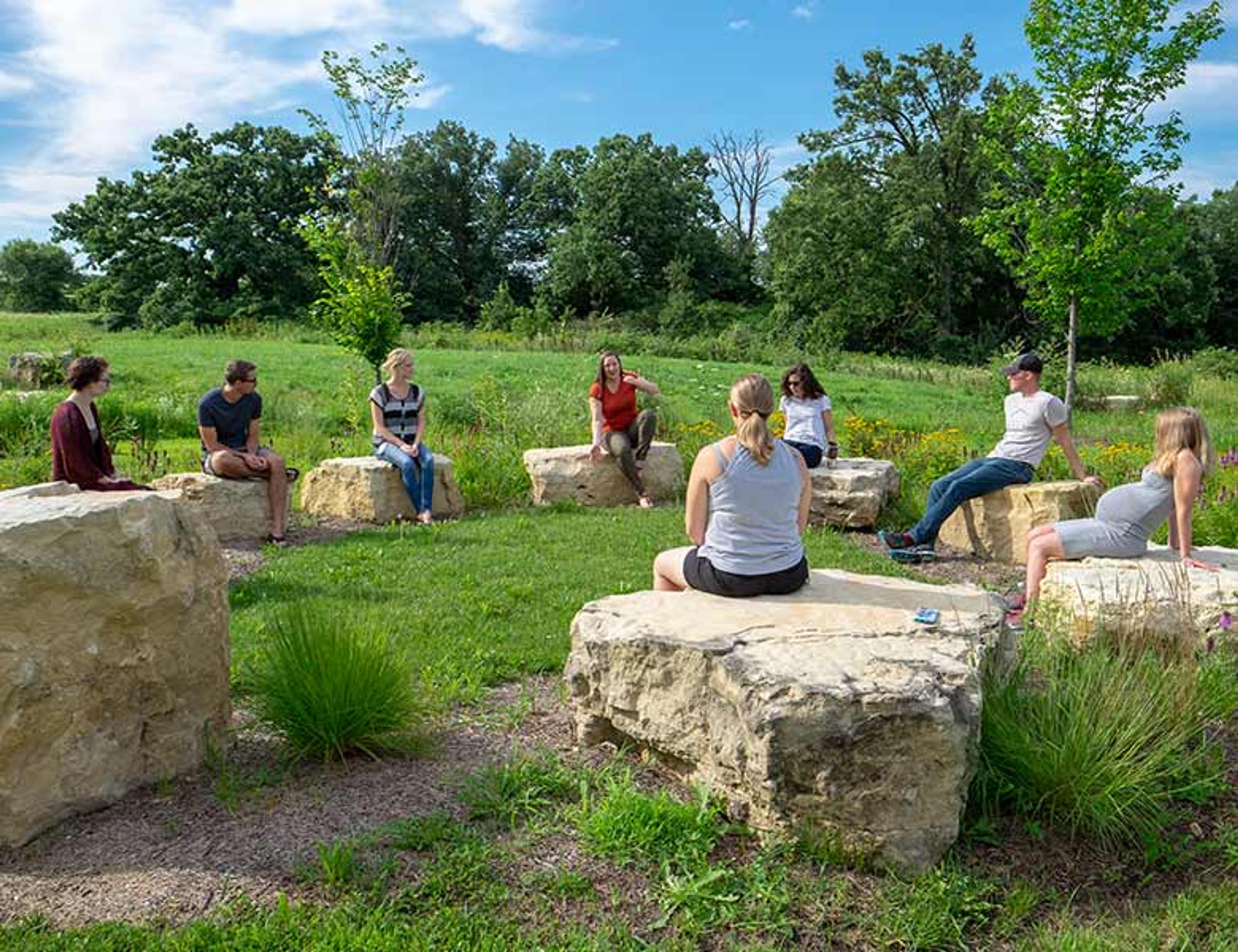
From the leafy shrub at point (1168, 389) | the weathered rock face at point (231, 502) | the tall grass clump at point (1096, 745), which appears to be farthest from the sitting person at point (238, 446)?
the leafy shrub at point (1168, 389)

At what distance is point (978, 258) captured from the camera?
137 feet

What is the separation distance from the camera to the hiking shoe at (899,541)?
8.11 m

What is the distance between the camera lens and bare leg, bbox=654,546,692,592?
15.1ft

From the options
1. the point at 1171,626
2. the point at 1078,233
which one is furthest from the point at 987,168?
the point at 1171,626

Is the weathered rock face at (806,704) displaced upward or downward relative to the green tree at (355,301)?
downward

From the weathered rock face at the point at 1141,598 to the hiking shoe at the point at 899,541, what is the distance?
8.82 feet

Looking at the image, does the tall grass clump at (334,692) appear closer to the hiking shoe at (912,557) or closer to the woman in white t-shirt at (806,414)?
the hiking shoe at (912,557)

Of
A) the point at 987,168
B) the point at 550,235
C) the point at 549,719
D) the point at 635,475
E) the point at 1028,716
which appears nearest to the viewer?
the point at 1028,716

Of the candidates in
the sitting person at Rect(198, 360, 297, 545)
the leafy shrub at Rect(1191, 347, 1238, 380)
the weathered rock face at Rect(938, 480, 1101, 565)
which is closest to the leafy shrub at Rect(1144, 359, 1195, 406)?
the leafy shrub at Rect(1191, 347, 1238, 380)

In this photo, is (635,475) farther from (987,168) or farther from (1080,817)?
(987,168)

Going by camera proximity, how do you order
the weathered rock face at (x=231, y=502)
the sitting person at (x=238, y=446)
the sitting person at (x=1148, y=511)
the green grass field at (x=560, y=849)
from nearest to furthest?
the green grass field at (x=560, y=849)
the sitting person at (x=1148, y=511)
the weathered rock face at (x=231, y=502)
the sitting person at (x=238, y=446)

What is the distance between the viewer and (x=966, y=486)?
7980mm

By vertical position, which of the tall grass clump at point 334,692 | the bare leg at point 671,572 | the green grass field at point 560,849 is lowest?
the green grass field at point 560,849

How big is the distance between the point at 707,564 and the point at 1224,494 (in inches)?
255
